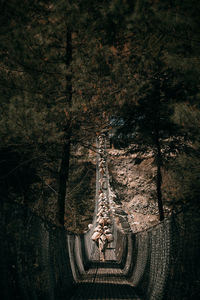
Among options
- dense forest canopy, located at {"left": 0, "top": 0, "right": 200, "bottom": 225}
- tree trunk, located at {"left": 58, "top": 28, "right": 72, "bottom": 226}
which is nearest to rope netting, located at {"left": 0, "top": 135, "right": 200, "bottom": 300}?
dense forest canopy, located at {"left": 0, "top": 0, "right": 200, "bottom": 225}

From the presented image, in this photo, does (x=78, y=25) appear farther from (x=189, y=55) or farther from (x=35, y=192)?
(x=35, y=192)

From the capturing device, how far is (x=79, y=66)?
901 cm

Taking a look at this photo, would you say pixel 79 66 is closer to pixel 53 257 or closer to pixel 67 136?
pixel 67 136

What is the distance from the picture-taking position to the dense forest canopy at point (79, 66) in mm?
7844

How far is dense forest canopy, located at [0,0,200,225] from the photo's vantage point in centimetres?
784

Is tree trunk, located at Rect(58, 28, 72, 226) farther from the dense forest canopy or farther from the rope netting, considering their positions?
the rope netting

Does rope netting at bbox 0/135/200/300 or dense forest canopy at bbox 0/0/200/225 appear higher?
dense forest canopy at bbox 0/0/200/225

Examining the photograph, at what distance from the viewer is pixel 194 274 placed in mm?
4059

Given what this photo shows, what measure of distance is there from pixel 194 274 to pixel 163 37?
5724 mm

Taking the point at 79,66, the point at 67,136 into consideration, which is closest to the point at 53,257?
the point at 67,136

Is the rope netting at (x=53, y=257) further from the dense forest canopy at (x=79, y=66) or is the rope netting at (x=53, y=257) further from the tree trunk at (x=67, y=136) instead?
the tree trunk at (x=67, y=136)

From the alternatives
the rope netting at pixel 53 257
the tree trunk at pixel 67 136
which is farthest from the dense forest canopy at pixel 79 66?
the rope netting at pixel 53 257

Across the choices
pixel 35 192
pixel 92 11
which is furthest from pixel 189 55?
pixel 35 192

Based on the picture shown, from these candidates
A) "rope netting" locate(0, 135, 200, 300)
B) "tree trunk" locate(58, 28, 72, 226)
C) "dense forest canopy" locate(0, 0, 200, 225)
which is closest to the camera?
"rope netting" locate(0, 135, 200, 300)
